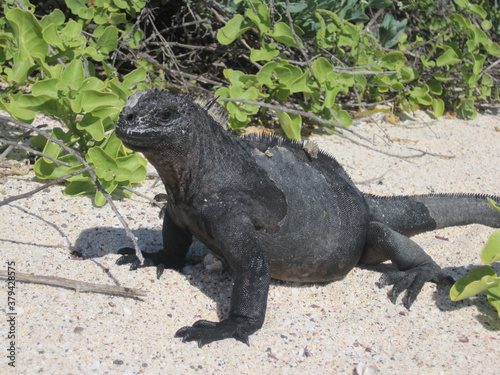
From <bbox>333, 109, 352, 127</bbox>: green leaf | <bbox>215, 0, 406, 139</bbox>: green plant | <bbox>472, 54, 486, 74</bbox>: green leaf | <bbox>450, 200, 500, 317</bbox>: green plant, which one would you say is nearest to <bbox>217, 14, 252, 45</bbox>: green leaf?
<bbox>215, 0, 406, 139</bbox>: green plant

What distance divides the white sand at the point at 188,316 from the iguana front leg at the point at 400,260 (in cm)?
6

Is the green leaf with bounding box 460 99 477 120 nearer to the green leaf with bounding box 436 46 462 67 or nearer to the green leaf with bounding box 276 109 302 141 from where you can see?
the green leaf with bounding box 436 46 462 67

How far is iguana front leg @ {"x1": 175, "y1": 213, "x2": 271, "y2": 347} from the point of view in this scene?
2471 millimetres

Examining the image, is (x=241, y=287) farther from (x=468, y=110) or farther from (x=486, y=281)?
(x=468, y=110)

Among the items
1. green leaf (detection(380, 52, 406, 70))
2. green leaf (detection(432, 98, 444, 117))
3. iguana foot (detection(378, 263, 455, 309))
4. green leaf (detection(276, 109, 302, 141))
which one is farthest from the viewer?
green leaf (detection(432, 98, 444, 117))

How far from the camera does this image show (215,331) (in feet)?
8.12

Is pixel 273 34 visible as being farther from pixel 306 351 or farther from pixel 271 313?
pixel 306 351

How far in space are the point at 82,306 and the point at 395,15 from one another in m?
4.59

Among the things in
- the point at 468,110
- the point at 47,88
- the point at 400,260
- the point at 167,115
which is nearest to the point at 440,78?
the point at 468,110

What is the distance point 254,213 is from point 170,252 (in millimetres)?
519

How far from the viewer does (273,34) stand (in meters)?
4.16

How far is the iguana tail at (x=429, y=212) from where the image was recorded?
11.2 ft

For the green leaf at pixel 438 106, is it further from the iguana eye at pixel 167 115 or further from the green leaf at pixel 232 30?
the iguana eye at pixel 167 115

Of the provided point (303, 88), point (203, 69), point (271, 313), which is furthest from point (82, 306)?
point (203, 69)
